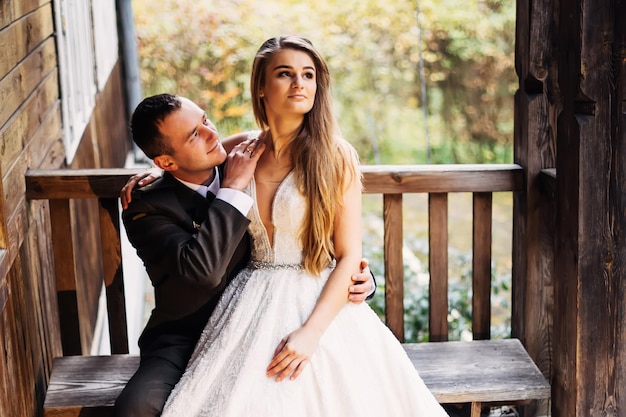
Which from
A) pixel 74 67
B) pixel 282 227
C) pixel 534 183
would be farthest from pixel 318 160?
pixel 74 67

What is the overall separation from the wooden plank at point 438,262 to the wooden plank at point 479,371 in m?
0.12

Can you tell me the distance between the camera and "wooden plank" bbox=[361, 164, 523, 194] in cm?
281

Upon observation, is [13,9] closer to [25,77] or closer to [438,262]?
[25,77]

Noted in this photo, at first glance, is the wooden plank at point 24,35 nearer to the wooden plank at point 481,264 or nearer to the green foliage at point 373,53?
the wooden plank at point 481,264

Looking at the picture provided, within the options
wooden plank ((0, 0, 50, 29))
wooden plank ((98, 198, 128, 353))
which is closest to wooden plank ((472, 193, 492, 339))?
wooden plank ((98, 198, 128, 353))

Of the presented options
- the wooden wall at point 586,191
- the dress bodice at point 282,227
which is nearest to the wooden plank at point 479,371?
the wooden wall at point 586,191

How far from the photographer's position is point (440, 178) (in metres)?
2.82

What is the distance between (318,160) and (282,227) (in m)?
0.22

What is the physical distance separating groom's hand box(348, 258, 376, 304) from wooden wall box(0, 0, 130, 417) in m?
0.95

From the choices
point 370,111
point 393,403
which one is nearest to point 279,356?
point 393,403

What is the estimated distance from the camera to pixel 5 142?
7.59 feet

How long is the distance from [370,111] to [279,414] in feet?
29.2

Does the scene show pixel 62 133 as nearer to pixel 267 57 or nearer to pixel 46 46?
pixel 46 46

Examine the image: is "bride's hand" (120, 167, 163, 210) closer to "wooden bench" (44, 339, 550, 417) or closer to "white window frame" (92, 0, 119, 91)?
"wooden bench" (44, 339, 550, 417)
